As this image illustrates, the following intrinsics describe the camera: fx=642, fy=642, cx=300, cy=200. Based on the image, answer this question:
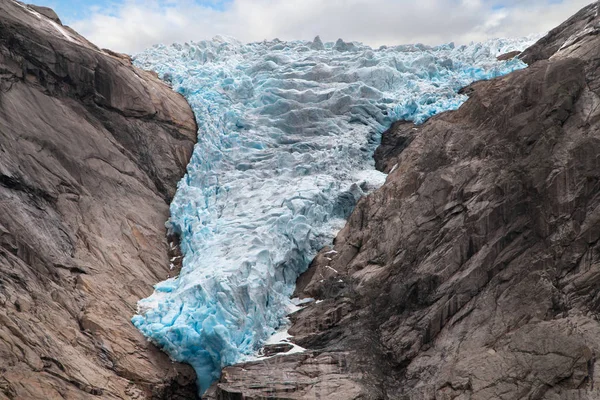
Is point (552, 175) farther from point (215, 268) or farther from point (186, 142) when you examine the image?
point (186, 142)

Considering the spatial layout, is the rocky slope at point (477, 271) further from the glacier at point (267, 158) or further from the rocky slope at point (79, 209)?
the rocky slope at point (79, 209)

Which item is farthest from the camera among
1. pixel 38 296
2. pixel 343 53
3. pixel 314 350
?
pixel 343 53

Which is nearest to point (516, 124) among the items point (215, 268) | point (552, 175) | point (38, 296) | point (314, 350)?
point (552, 175)

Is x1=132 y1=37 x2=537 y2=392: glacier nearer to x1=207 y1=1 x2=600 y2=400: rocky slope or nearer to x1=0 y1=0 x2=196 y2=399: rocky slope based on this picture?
x1=0 y1=0 x2=196 y2=399: rocky slope

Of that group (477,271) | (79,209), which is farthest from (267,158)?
(477,271)

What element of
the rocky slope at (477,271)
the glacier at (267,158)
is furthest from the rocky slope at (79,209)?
the rocky slope at (477,271)
